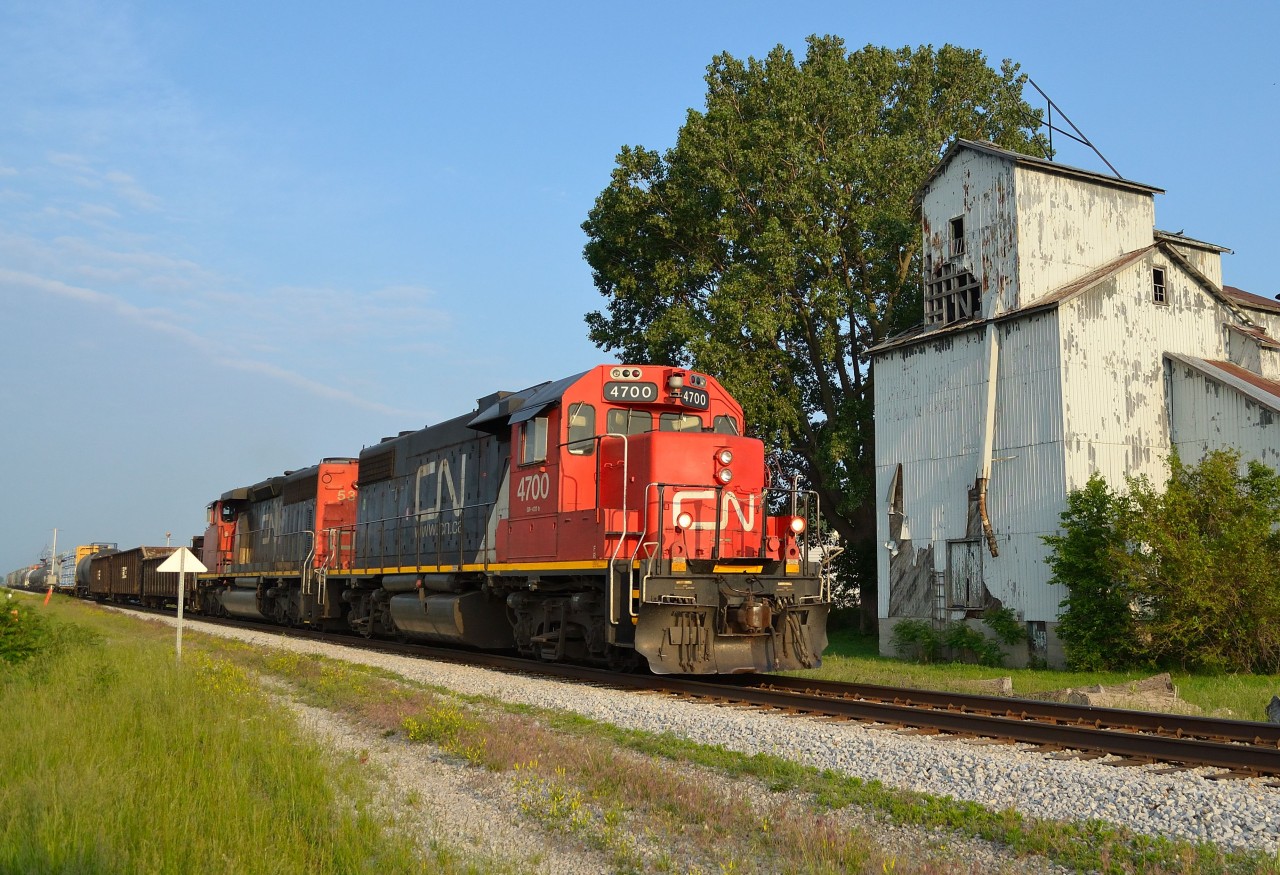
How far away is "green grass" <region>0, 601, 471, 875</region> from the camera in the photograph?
16.4 feet

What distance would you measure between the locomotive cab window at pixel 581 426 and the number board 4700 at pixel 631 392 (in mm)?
319

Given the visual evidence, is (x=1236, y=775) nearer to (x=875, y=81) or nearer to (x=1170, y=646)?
(x=1170, y=646)

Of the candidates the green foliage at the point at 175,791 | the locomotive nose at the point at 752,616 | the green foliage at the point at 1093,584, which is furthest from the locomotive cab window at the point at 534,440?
the green foliage at the point at 1093,584

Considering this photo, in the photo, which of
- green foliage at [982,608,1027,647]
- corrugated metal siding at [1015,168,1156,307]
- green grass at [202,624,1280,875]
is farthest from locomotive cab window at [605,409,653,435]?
corrugated metal siding at [1015,168,1156,307]

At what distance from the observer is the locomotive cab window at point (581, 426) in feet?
42.4

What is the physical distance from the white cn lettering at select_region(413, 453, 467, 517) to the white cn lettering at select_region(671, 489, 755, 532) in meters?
5.20

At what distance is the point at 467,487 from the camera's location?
53.3ft

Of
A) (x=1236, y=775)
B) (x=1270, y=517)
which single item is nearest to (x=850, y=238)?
(x=1270, y=517)

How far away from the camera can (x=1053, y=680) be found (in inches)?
604

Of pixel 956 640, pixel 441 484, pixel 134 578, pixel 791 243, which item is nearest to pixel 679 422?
pixel 441 484

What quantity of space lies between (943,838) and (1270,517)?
13.0m

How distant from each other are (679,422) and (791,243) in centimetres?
1354

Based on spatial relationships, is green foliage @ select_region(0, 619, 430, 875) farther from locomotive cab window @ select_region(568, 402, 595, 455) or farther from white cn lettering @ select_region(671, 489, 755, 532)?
white cn lettering @ select_region(671, 489, 755, 532)

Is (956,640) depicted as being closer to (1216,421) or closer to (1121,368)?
(1121,368)
